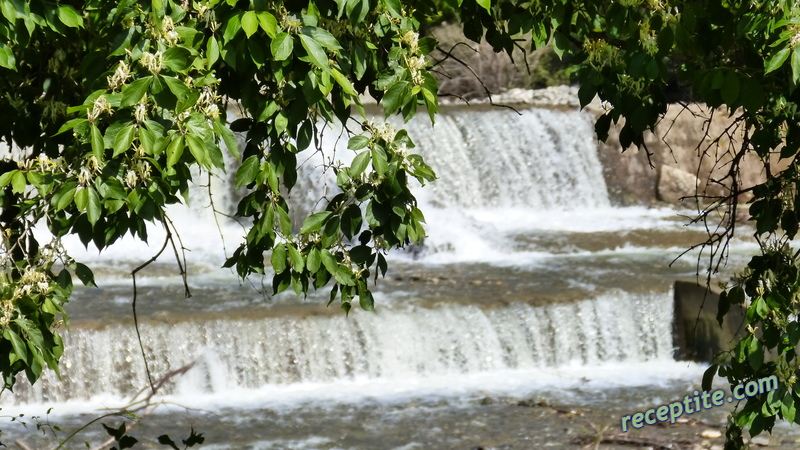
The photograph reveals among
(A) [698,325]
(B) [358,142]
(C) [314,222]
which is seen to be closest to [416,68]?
(B) [358,142]

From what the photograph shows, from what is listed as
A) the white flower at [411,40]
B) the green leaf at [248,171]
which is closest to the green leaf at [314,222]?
the green leaf at [248,171]

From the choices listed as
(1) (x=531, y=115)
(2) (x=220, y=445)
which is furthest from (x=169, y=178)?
(1) (x=531, y=115)

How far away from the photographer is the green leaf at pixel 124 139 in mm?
2581

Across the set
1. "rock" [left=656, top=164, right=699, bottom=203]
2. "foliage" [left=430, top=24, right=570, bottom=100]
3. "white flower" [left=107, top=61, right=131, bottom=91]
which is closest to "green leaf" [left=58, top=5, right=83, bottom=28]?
"white flower" [left=107, top=61, right=131, bottom=91]

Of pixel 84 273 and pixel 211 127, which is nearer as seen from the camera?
pixel 211 127

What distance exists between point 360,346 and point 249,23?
247 inches

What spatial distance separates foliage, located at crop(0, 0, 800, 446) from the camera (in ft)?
8.80

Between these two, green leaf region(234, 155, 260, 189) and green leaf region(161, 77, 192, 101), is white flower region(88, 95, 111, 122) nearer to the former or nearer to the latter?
green leaf region(161, 77, 192, 101)

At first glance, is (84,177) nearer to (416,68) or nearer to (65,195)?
(65,195)

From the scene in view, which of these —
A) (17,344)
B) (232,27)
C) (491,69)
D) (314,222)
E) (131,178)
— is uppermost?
(491,69)

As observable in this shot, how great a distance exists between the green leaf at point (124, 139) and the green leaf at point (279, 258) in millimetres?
582

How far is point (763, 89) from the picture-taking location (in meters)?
3.14

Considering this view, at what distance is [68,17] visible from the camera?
302 cm

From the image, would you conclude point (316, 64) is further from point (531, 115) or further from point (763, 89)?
point (531, 115)
